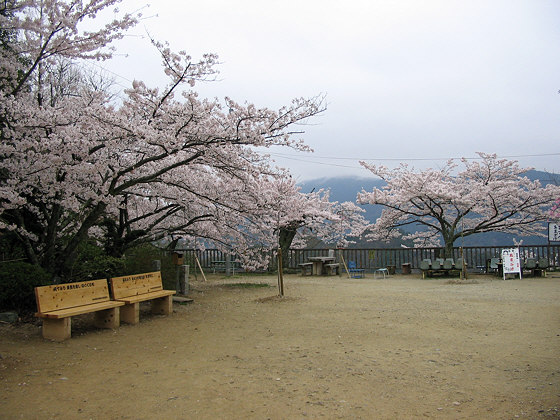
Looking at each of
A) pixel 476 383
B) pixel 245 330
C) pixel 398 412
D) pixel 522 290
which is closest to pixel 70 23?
pixel 245 330

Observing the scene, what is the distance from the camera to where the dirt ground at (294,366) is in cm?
305

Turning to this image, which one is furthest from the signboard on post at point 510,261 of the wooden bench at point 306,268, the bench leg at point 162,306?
the bench leg at point 162,306

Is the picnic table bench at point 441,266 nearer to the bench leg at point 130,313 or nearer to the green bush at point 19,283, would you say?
the bench leg at point 130,313

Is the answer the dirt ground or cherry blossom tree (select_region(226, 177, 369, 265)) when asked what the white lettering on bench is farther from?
Result: cherry blossom tree (select_region(226, 177, 369, 265))

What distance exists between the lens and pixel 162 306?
23.5 ft

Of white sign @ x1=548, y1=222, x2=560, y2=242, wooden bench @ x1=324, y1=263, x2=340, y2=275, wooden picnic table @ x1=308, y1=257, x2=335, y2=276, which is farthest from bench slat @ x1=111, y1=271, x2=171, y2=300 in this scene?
white sign @ x1=548, y1=222, x2=560, y2=242

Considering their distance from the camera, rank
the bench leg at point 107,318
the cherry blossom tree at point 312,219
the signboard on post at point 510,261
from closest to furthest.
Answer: the bench leg at point 107,318, the signboard on post at point 510,261, the cherry blossom tree at point 312,219

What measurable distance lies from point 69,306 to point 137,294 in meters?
1.38

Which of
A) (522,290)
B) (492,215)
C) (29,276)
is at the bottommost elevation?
(522,290)

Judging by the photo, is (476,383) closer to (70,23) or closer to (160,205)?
(70,23)

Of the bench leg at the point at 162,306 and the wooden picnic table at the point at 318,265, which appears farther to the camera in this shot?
the wooden picnic table at the point at 318,265

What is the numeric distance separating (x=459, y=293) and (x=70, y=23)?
9.37 m

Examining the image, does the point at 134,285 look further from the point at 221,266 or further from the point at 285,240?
the point at 285,240

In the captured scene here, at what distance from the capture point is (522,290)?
10.1 metres
